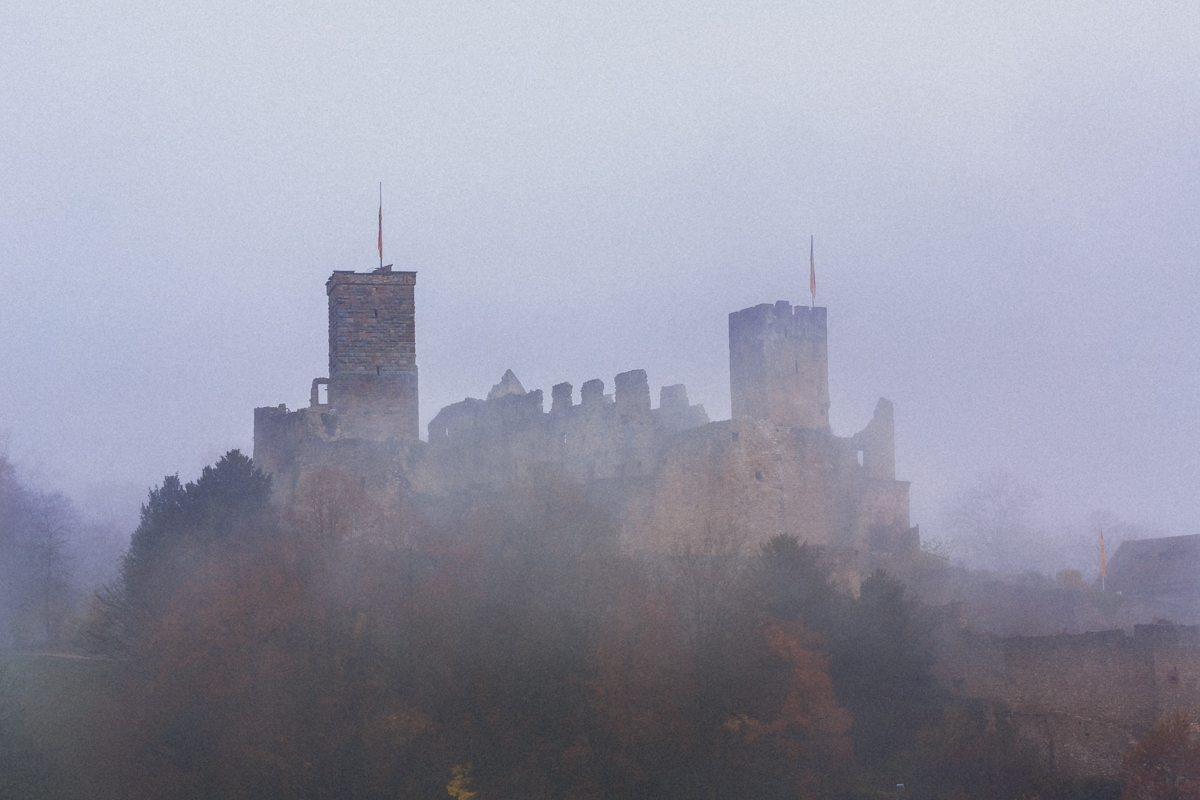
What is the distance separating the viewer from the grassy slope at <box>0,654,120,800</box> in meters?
30.9

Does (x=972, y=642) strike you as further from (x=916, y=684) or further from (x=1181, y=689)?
(x=1181, y=689)

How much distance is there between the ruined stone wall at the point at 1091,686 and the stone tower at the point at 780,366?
813 centimetres

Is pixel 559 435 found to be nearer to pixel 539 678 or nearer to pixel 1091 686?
pixel 539 678

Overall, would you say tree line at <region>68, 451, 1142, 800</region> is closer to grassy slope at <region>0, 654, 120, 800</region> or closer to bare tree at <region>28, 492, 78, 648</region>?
grassy slope at <region>0, 654, 120, 800</region>

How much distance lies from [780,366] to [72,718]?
55.5 ft

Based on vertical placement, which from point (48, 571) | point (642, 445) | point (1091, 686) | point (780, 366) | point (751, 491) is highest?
point (780, 366)

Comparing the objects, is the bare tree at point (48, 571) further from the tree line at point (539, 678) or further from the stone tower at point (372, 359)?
the stone tower at point (372, 359)

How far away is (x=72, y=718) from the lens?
106 ft

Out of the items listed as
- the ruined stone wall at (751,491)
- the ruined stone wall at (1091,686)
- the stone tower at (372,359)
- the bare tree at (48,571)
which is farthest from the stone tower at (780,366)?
the bare tree at (48,571)

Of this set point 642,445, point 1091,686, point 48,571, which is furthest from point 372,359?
point 1091,686

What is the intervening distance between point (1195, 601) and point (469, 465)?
18.1 m

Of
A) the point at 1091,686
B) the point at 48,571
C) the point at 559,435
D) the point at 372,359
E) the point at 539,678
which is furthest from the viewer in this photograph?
the point at 48,571

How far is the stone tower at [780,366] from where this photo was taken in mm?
37625

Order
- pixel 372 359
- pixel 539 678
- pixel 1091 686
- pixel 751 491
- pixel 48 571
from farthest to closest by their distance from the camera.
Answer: pixel 48 571 → pixel 372 359 → pixel 751 491 → pixel 539 678 → pixel 1091 686
